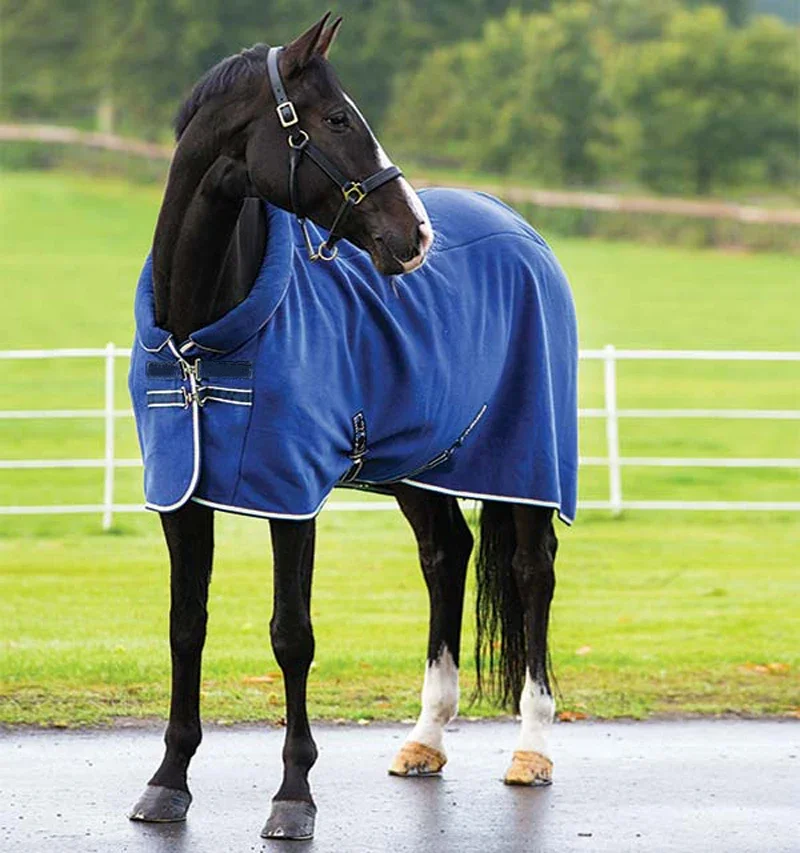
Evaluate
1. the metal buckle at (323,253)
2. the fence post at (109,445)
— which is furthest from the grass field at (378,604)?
the metal buckle at (323,253)

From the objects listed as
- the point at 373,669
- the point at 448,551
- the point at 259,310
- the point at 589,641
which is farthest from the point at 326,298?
the point at 589,641

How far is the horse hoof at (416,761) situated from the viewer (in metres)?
5.27

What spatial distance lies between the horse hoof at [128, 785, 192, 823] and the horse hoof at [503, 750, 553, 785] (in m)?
0.98

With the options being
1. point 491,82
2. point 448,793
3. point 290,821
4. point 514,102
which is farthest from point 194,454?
point 514,102

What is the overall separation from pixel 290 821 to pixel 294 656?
16.4 inches

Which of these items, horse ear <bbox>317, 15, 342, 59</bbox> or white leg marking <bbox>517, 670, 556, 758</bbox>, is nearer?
horse ear <bbox>317, 15, 342, 59</bbox>

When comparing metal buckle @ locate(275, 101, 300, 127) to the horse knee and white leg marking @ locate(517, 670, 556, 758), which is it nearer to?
the horse knee

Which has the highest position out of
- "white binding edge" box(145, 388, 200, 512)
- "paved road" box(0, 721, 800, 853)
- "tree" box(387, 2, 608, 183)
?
"tree" box(387, 2, 608, 183)

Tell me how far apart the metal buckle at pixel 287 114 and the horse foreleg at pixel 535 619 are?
5.33ft

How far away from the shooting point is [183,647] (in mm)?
4762

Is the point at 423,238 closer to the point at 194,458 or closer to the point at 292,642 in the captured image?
the point at 194,458

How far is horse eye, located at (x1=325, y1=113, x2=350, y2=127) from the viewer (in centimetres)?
433

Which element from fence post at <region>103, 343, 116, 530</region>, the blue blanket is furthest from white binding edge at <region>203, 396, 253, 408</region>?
fence post at <region>103, 343, 116, 530</region>

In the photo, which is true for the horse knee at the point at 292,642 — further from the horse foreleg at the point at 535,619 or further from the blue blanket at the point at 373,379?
the horse foreleg at the point at 535,619
